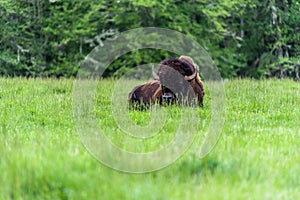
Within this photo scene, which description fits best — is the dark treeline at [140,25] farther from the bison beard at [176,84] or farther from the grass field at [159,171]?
the grass field at [159,171]

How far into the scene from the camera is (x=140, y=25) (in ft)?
81.7

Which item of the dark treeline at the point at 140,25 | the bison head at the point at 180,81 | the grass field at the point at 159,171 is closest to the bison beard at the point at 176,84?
the bison head at the point at 180,81

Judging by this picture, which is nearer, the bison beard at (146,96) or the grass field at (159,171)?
the grass field at (159,171)

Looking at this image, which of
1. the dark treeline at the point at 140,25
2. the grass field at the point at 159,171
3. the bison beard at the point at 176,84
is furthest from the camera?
the dark treeline at the point at 140,25

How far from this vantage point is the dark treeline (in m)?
24.4

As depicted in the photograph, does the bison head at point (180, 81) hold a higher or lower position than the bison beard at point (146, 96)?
higher

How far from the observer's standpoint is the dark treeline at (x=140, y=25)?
961 inches

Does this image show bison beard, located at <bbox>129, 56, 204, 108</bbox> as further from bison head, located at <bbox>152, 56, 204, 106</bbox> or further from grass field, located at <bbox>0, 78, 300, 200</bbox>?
grass field, located at <bbox>0, 78, 300, 200</bbox>

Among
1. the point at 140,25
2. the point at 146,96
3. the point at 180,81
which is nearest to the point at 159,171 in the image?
the point at 180,81

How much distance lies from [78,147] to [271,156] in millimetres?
1931

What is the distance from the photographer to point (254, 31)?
26672 millimetres

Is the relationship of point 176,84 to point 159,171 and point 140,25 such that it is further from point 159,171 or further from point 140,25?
point 140,25

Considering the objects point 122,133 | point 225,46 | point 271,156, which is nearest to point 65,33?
point 225,46

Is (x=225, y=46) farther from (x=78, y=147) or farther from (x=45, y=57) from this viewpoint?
(x=78, y=147)
